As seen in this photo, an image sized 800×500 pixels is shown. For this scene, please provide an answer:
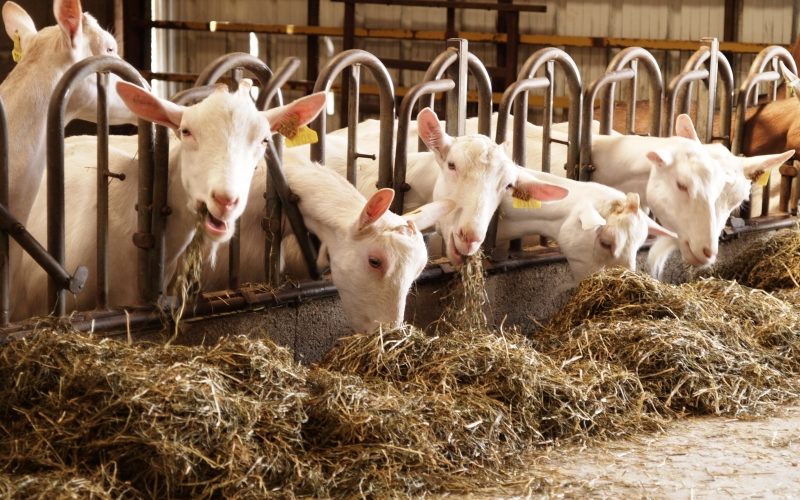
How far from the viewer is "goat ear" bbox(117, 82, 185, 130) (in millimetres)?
4442

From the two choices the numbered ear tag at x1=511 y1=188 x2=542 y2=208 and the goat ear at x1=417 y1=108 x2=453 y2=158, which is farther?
the numbered ear tag at x1=511 y1=188 x2=542 y2=208

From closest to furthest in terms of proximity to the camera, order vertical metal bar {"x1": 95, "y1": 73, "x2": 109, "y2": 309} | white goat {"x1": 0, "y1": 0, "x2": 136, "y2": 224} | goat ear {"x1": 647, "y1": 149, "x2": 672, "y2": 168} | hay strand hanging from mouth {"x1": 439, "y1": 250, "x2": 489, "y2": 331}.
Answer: vertical metal bar {"x1": 95, "y1": 73, "x2": 109, "y2": 309} < white goat {"x1": 0, "y1": 0, "x2": 136, "y2": 224} < hay strand hanging from mouth {"x1": 439, "y1": 250, "x2": 489, "y2": 331} < goat ear {"x1": 647, "y1": 149, "x2": 672, "y2": 168}

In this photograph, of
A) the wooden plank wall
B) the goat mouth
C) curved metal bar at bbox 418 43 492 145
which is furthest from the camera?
the wooden plank wall

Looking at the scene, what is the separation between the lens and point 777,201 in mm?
10609

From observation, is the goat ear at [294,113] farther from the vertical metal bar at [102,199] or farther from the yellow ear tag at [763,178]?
the yellow ear tag at [763,178]

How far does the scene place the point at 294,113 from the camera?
4.91 meters

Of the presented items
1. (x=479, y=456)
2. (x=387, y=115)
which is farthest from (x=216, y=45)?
(x=479, y=456)

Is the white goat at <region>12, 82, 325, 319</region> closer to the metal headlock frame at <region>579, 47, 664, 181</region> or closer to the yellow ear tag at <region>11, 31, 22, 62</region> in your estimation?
the yellow ear tag at <region>11, 31, 22, 62</region>

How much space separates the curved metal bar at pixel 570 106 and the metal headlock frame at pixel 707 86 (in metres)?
1.07

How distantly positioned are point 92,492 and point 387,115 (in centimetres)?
317

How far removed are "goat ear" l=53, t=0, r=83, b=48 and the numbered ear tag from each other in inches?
93.4

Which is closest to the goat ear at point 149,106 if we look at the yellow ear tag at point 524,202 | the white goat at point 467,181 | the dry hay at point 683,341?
the white goat at point 467,181

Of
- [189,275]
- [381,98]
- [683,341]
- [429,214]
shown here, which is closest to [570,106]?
[381,98]

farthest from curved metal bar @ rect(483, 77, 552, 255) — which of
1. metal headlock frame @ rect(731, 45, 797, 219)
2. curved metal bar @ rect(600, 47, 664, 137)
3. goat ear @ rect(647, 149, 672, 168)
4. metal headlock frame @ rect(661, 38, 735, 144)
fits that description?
metal headlock frame @ rect(731, 45, 797, 219)
